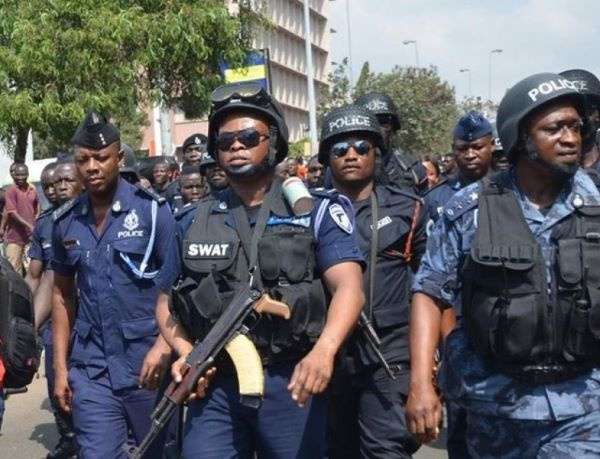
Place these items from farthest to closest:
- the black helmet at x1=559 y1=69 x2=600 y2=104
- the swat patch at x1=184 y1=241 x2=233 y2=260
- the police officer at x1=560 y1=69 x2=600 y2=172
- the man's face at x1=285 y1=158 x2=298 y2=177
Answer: the man's face at x1=285 y1=158 x2=298 y2=177, the black helmet at x1=559 y1=69 x2=600 y2=104, the police officer at x1=560 y1=69 x2=600 y2=172, the swat patch at x1=184 y1=241 x2=233 y2=260

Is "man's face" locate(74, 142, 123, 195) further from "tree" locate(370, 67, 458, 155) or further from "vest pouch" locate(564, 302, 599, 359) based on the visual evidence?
"tree" locate(370, 67, 458, 155)

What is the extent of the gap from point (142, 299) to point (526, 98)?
2.20 meters

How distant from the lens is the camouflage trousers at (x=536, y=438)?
367 cm

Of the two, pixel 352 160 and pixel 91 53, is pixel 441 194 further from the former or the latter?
pixel 91 53

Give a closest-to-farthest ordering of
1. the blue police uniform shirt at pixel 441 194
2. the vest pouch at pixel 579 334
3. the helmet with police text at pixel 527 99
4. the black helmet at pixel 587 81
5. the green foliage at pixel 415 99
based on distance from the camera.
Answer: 1. the vest pouch at pixel 579 334
2. the helmet with police text at pixel 527 99
3. the black helmet at pixel 587 81
4. the blue police uniform shirt at pixel 441 194
5. the green foliage at pixel 415 99

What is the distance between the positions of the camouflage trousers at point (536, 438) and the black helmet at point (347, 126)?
218cm

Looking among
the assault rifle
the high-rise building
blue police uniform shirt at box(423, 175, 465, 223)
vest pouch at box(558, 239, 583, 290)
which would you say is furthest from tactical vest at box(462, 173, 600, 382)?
the high-rise building

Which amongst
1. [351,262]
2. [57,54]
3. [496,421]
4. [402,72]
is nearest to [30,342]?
[351,262]

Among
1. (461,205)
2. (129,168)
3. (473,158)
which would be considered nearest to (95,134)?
(129,168)

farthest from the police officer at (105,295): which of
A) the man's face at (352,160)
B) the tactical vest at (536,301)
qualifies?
the tactical vest at (536,301)

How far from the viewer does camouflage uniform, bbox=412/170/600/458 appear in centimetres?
368

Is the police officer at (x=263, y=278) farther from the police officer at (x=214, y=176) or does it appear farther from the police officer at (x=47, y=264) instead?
the police officer at (x=214, y=176)

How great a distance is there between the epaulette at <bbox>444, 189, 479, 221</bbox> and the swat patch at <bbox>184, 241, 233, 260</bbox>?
82 cm

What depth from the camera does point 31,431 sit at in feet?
27.8
